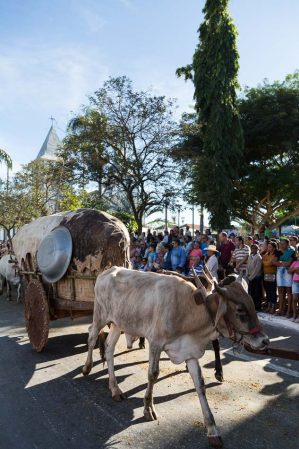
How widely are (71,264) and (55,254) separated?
1.01ft

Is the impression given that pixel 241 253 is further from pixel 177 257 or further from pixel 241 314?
pixel 241 314

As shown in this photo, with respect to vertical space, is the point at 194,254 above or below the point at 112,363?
above

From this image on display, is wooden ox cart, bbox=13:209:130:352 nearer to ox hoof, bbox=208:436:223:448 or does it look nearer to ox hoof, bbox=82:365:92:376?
ox hoof, bbox=82:365:92:376

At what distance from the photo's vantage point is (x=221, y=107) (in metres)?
17.4

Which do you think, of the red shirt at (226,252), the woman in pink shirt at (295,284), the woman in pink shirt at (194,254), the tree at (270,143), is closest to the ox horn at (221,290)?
the woman in pink shirt at (295,284)

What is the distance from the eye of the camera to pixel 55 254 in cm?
665

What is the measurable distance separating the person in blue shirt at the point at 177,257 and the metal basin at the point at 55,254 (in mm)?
5521

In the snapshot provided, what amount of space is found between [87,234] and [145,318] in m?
2.30

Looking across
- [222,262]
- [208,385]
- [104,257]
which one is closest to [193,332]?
[208,385]

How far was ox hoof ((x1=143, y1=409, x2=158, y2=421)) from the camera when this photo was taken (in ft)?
14.4

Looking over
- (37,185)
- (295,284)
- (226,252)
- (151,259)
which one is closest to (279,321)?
(295,284)

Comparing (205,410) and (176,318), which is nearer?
(205,410)

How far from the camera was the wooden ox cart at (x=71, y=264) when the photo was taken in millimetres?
6539

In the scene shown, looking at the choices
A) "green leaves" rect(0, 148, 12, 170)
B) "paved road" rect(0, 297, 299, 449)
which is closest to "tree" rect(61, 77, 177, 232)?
"green leaves" rect(0, 148, 12, 170)
